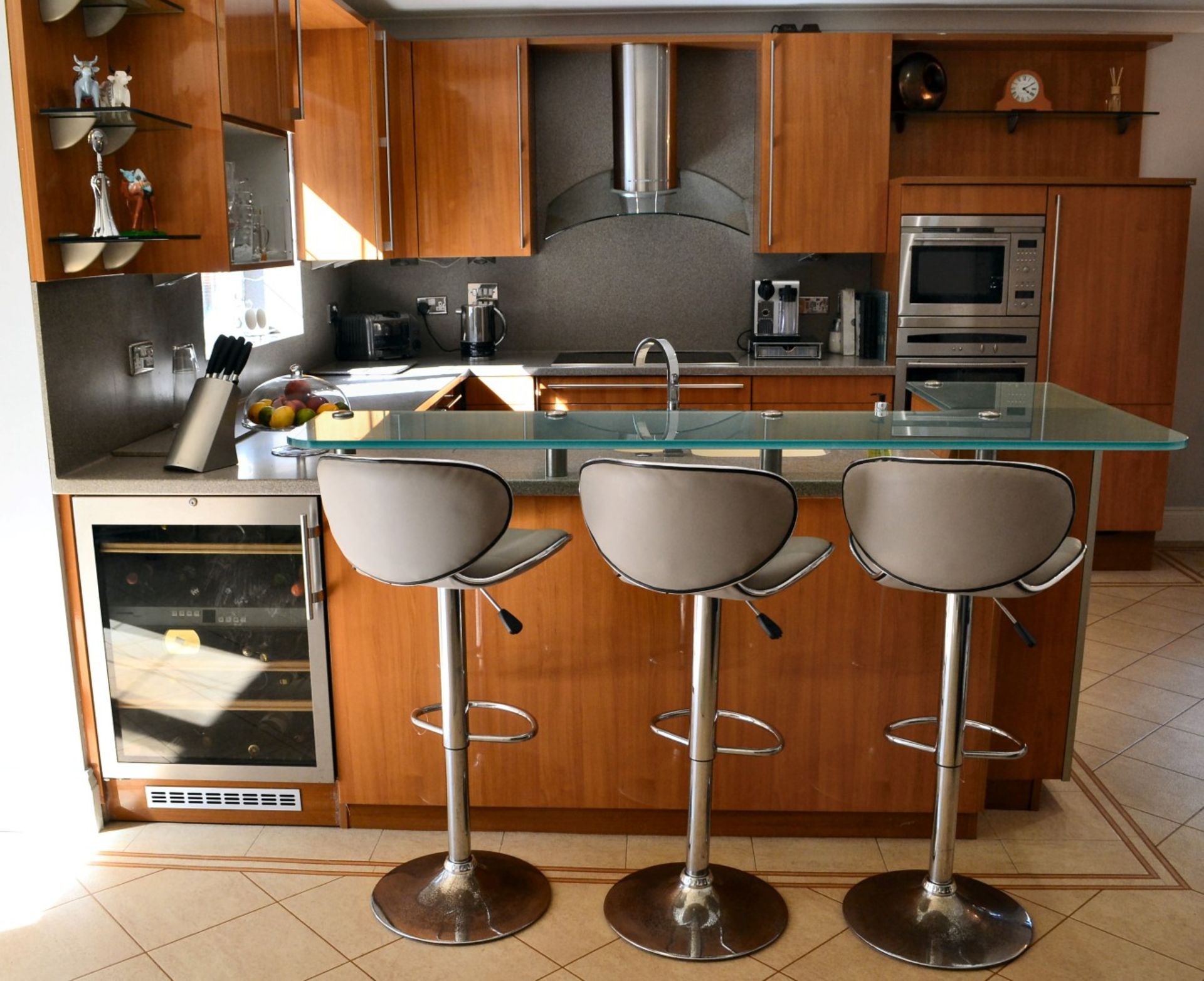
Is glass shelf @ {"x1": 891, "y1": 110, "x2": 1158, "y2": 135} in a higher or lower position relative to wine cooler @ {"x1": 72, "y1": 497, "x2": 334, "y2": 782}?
higher

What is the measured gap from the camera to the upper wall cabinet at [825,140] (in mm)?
5129

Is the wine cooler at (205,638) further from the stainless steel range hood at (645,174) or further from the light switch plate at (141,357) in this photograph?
the stainless steel range hood at (645,174)

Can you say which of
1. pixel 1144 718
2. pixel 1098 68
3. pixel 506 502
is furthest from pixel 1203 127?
pixel 506 502

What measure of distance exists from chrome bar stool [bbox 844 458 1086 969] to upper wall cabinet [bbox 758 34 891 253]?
9.88 feet

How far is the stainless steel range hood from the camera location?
527cm

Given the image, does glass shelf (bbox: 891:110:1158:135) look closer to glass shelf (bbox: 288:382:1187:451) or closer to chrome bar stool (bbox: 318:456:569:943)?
glass shelf (bbox: 288:382:1187:451)

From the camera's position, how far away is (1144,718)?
151 inches

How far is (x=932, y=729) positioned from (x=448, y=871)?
1.24m

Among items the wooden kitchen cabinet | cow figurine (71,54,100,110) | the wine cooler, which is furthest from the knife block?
the wooden kitchen cabinet

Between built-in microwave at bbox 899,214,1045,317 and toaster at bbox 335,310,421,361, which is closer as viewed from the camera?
built-in microwave at bbox 899,214,1045,317

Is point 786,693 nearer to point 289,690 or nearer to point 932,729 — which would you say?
point 932,729

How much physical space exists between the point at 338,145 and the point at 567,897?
3.39 metres

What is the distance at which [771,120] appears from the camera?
204 inches

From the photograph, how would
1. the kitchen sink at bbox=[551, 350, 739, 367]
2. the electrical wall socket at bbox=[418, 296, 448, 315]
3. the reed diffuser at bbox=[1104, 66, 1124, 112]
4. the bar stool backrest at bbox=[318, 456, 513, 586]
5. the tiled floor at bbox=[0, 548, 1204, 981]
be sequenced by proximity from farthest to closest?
the electrical wall socket at bbox=[418, 296, 448, 315] < the reed diffuser at bbox=[1104, 66, 1124, 112] < the kitchen sink at bbox=[551, 350, 739, 367] < the tiled floor at bbox=[0, 548, 1204, 981] < the bar stool backrest at bbox=[318, 456, 513, 586]
